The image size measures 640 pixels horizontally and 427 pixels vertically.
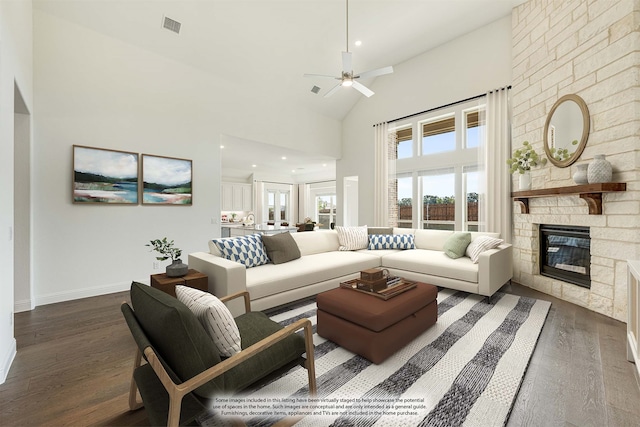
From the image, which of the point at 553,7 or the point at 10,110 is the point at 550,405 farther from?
the point at 553,7

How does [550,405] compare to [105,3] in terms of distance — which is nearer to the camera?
[550,405]

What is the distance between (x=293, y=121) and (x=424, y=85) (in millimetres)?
2792

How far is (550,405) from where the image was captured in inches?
60.0

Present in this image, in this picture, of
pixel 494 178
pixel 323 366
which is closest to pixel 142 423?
pixel 323 366

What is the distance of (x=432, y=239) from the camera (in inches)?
169

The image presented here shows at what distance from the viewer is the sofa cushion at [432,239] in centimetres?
420

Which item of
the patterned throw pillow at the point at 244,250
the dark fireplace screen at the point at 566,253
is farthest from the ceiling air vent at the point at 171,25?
the dark fireplace screen at the point at 566,253

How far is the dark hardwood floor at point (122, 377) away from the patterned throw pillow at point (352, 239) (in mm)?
2461

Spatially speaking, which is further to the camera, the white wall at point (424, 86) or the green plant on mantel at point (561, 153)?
the white wall at point (424, 86)

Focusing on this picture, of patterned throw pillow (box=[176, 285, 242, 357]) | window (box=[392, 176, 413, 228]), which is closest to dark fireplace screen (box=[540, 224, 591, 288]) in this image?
window (box=[392, 176, 413, 228])

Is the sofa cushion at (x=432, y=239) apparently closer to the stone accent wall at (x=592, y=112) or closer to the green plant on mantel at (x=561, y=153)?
the stone accent wall at (x=592, y=112)

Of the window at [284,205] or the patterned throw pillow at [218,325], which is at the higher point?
the window at [284,205]

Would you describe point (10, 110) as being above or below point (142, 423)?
above

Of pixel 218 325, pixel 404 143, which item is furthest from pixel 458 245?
pixel 218 325
